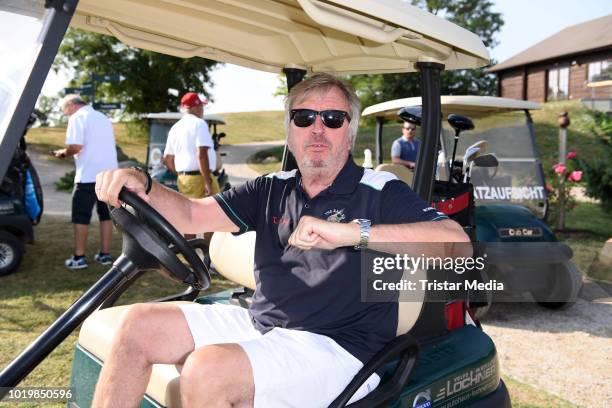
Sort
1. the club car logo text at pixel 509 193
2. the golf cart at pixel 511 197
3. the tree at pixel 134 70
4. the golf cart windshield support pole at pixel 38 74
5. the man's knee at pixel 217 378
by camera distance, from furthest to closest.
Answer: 1. the tree at pixel 134 70
2. the club car logo text at pixel 509 193
3. the golf cart at pixel 511 197
4. the man's knee at pixel 217 378
5. the golf cart windshield support pole at pixel 38 74

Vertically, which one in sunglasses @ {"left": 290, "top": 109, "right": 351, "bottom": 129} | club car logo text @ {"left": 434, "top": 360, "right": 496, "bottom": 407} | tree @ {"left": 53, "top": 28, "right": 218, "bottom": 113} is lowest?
club car logo text @ {"left": 434, "top": 360, "right": 496, "bottom": 407}

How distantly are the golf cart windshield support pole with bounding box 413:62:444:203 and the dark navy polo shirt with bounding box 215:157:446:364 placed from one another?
0.93 feet

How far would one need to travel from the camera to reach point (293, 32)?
7.19ft

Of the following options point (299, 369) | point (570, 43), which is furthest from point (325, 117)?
point (570, 43)

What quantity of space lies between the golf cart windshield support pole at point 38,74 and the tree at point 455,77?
2089cm

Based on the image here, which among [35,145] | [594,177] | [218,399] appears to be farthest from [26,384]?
[35,145]

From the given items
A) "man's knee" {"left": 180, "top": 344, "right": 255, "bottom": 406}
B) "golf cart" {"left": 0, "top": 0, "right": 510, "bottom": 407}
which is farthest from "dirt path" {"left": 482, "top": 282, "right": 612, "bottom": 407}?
"man's knee" {"left": 180, "top": 344, "right": 255, "bottom": 406}

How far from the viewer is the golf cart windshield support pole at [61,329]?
1406 millimetres

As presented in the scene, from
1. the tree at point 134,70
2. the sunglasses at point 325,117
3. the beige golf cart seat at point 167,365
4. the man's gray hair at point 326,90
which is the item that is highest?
the tree at point 134,70

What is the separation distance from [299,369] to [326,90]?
93 centimetres

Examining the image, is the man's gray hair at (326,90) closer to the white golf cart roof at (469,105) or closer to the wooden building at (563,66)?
the white golf cart roof at (469,105)

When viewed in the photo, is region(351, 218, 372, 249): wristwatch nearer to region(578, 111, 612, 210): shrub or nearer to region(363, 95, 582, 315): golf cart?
region(363, 95, 582, 315): golf cart

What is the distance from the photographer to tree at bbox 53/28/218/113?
2081cm

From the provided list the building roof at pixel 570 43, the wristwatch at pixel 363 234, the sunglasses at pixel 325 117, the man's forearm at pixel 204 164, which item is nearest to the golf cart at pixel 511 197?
the sunglasses at pixel 325 117
